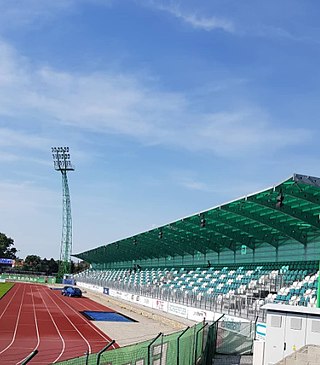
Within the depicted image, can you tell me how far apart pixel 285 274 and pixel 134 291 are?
19.5 meters

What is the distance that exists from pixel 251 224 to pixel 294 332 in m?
21.0

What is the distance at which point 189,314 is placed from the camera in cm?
3244

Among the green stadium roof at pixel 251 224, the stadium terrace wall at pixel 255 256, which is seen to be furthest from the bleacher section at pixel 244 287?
the green stadium roof at pixel 251 224

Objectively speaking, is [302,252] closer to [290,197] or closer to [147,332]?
[290,197]

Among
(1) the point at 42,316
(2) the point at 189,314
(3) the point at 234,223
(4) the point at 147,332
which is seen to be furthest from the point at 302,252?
(1) the point at 42,316

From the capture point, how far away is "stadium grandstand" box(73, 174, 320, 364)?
26.0 metres

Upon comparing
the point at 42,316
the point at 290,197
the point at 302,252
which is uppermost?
the point at 290,197

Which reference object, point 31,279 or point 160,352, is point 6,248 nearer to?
point 31,279

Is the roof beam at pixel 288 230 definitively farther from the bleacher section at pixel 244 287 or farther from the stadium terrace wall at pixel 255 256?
the bleacher section at pixel 244 287

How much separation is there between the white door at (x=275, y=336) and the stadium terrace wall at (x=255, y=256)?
17.1 m

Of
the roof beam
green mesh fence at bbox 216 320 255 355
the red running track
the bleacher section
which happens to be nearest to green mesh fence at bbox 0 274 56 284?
the bleacher section

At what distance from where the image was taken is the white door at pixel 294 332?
52.1 ft

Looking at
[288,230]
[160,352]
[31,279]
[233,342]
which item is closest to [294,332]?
[233,342]

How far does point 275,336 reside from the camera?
16047 millimetres
